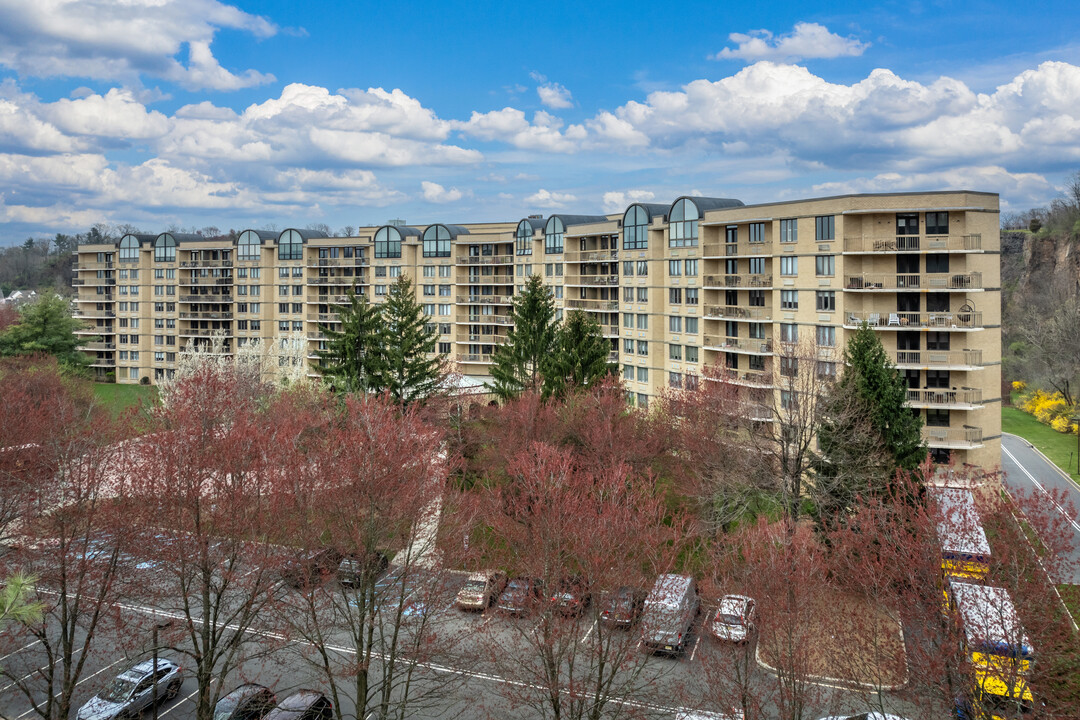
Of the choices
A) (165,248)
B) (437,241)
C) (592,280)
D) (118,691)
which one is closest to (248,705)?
(118,691)

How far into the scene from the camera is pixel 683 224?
50438mm

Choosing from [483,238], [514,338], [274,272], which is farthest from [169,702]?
[274,272]

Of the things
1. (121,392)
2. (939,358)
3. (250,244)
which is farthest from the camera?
(250,244)

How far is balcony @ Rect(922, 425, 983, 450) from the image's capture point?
126 feet

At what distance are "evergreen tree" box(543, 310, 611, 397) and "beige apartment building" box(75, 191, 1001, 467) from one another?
489 centimetres

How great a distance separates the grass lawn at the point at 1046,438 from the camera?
54.0 m

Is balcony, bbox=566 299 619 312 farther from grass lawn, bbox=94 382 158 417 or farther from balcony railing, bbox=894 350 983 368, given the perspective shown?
grass lawn, bbox=94 382 158 417

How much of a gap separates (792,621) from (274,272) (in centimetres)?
7423

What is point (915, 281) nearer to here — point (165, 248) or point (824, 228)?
point (824, 228)

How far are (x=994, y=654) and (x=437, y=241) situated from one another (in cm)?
6533

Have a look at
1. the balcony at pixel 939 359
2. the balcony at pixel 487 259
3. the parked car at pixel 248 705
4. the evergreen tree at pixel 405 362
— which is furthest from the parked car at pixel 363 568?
the balcony at pixel 487 259

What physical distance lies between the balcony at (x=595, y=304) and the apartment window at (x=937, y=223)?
23381 millimetres

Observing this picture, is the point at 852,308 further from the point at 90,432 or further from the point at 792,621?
the point at 90,432

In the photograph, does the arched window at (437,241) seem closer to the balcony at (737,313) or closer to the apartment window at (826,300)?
the balcony at (737,313)
